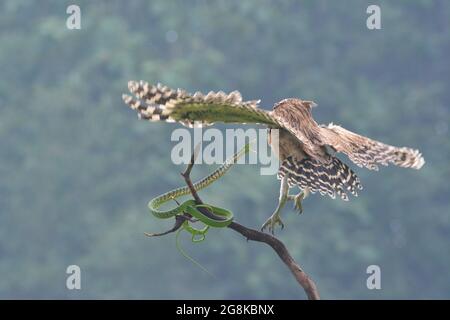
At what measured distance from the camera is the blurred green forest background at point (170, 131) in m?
22.3

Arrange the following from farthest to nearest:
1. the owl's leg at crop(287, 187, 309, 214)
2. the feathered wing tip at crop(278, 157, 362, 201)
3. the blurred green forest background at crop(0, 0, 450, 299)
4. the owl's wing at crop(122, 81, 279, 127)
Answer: the blurred green forest background at crop(0, 0, 450, 299), the owl's leg at crop(287, 187, 309, 214), the feathered wing tip at crop(278, 157, 362, 201), the owl's wing at crop(122, 81, 279, 127)

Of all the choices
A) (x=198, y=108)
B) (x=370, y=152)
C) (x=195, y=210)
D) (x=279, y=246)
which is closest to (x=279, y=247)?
(x=279, y=246)

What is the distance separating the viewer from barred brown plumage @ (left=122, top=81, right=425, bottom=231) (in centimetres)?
246

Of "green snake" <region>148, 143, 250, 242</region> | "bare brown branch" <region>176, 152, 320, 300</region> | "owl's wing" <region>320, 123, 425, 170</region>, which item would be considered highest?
"owl's wing" <region>320, 123, 425, 170</region>

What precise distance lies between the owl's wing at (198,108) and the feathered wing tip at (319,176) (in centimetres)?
22

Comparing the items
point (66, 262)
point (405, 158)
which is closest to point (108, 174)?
point (66, 262)

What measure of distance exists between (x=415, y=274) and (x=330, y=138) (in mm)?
22028

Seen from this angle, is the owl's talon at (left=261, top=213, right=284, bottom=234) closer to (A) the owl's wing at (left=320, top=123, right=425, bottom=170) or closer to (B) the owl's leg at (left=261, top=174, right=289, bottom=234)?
(B) the owl's leg at (left=261, top=174, right=289, bottom=234)

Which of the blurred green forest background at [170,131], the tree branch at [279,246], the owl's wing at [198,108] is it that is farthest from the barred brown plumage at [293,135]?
the blurred green forest background at [170,131]

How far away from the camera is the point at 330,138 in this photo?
2822mm

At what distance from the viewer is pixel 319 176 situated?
2.75 meters

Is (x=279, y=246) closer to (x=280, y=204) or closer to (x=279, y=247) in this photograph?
(x=279, y=247)

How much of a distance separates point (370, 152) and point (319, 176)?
168mm

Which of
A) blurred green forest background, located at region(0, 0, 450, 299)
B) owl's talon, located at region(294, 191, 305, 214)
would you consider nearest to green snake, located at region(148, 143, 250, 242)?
owl's talon, located at region(294, 191, 305, 214)
